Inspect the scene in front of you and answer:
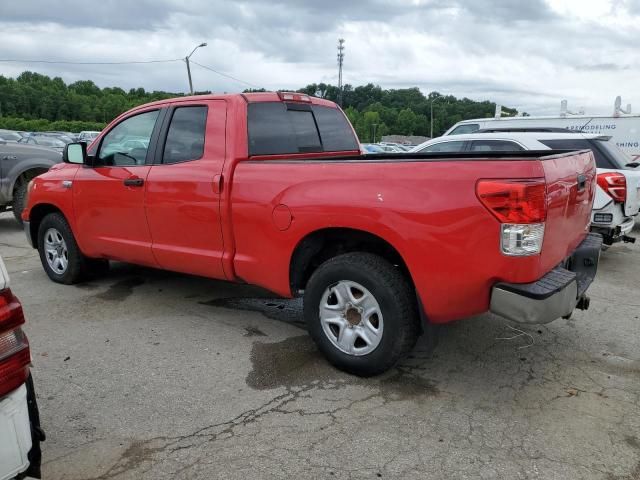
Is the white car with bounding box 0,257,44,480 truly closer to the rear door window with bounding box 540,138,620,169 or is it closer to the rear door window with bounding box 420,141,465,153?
the rear door window with bounding box 420,141,465,153

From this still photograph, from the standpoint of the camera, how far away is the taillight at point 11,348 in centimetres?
185

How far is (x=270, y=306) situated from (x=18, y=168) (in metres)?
6.26

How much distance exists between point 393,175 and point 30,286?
439 cm

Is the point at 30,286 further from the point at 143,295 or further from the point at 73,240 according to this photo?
the point at 143,295

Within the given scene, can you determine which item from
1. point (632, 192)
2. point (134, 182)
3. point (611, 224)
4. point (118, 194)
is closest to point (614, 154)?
point (632, 192)

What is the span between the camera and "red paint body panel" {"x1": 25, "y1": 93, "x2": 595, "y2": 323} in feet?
9.45

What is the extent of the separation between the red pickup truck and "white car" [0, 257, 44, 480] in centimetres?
190

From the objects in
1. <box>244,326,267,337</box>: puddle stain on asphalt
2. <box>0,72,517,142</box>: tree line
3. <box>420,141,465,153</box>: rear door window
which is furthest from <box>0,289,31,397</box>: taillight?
<box>0,72,517,142</box>: tree line

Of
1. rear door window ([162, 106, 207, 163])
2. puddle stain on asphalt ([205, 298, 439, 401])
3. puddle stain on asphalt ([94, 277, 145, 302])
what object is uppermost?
rear door window ([162, 106, 207, 163])

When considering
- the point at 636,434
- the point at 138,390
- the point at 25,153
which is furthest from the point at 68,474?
the point at 25,153

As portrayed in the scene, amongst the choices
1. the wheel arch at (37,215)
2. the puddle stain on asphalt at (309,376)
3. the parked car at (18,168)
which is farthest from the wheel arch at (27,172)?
the puddle stain on asphalt at (309,376)

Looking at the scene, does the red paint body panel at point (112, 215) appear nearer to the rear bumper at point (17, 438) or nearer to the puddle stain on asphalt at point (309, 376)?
the puddle stain on asphalt at point (309, 376)

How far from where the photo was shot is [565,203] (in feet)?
10.1

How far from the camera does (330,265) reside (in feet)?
11.4
